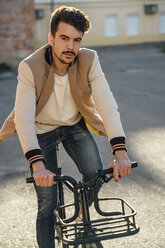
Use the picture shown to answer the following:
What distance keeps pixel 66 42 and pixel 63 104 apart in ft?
1.52

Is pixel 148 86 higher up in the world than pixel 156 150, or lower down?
higher up

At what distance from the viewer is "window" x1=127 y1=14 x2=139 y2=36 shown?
28719 mm

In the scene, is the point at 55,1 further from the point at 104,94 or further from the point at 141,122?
the point at 104,94

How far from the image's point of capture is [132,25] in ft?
94.6

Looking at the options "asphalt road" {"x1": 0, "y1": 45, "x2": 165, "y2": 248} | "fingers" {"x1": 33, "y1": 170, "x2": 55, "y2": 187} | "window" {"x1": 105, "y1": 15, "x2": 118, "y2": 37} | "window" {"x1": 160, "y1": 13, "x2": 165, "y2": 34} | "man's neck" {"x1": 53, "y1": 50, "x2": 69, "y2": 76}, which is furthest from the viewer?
"window" {"x1": 160, "y1": 13, "x2": 165, "y2": 34}

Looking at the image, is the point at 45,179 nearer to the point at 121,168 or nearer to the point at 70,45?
the point at 121,168

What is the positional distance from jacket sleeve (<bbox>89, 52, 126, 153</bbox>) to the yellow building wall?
2455 centimetres

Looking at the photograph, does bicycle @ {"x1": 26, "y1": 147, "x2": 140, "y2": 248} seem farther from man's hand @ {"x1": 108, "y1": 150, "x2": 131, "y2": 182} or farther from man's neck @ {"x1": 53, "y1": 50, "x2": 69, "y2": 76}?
man's neck @ {"x1": 53, "y1": 50, "x2": 69, "y2": 76}

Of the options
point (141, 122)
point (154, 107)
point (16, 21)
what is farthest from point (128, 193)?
point (16, 21)

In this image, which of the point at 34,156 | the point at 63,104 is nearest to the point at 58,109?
the point at 63,104

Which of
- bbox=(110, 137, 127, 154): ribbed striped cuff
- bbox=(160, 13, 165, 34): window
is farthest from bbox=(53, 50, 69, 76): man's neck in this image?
bbox=(160, 13, 165, 34): window

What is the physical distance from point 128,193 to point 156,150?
1.62 meters

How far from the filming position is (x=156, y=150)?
637 cm

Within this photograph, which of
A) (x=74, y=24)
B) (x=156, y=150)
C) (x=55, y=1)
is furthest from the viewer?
(x=55, y=1)
